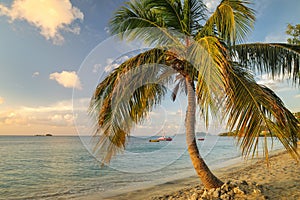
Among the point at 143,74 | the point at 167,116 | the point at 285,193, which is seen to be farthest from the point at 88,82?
the point at 285,193

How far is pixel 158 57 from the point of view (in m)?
5.10

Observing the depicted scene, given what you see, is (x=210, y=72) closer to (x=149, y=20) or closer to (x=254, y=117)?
(x=254, y=117)

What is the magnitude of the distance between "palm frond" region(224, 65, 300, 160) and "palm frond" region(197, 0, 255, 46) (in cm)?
107

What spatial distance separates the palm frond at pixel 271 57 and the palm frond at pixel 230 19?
401mm

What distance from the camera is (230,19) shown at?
4.52m

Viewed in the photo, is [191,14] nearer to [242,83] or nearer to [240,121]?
[242,83]

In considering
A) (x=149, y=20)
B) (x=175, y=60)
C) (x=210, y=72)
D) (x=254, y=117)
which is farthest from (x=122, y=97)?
(x=254, y=117)

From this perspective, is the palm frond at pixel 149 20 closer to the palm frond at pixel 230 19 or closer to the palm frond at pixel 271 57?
the palm frond at pixel 230 19

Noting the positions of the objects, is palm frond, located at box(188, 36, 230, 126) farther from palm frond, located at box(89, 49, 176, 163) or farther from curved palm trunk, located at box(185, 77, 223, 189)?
curved palm trunk, located at box(185, 77, 223, 189)

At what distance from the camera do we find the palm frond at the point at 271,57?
207 inches

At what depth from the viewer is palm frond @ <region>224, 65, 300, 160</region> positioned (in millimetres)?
3379

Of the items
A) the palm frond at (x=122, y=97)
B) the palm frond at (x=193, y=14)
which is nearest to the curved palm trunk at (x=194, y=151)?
the palm frond at (x=122, y=97)

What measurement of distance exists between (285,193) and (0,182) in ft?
48.6

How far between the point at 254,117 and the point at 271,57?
8.31 ft
